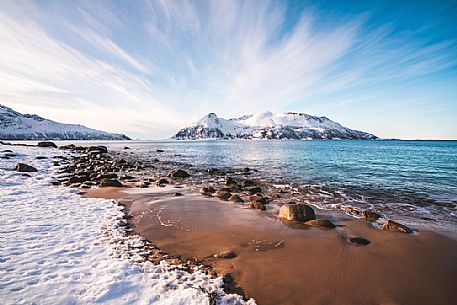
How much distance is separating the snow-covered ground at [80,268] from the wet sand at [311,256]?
93 centimetres

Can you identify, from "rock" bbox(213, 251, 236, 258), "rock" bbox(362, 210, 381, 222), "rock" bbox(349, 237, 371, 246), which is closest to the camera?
"rock" bbox(213, 251, 236, 258)

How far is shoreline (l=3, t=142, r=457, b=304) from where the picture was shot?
4.91 m

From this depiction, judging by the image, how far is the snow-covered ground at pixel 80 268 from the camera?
4.36 meters

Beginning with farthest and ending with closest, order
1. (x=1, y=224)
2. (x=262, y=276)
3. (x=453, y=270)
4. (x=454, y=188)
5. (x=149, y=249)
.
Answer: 1. (x=454, y=188)
2. (x=1, y=224)
3. (x=149, y=249)
4. (x=453, y=270)
5. (x=262, y=276)

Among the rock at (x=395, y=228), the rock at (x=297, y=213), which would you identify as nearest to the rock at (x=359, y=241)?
the rock at (x=395, y=228)

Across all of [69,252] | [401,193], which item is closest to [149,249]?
[69,252]

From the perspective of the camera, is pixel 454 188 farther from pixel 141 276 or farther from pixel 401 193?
pixel 141 276

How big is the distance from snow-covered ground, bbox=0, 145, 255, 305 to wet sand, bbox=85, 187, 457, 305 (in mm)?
930

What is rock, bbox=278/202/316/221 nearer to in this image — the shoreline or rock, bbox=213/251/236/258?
the shoreline

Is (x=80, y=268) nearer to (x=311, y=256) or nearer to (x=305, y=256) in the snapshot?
(x=305, y=256)

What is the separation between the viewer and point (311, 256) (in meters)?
6.51

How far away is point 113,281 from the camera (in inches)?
189

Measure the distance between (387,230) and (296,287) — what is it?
5.97 metres

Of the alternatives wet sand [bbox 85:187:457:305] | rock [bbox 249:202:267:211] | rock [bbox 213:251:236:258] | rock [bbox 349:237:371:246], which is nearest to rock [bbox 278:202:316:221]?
wet sand [bbox 85:187:457:305]
